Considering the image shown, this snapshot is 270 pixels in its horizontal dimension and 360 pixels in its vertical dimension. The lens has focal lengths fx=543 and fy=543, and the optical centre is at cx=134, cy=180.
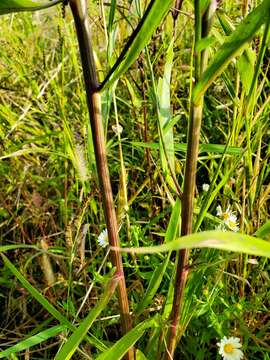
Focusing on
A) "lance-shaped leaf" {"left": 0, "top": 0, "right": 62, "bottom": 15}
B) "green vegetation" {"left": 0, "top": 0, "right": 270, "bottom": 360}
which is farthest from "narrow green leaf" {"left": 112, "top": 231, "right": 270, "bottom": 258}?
"lance-shaped leaf" {"left": 0, "top": 0, "right": 62, "bottom": 15}

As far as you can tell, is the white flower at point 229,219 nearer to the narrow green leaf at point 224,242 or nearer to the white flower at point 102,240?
the white flower at point 102,240

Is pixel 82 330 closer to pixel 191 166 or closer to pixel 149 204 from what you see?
pixel 191 166

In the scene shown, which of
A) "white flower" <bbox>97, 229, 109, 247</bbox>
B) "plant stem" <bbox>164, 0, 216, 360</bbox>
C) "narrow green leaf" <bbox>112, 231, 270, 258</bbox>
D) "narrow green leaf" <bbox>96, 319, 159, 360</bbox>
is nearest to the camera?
"narrow green leaf" <bbox>112, 231, 270, 258</bbox>

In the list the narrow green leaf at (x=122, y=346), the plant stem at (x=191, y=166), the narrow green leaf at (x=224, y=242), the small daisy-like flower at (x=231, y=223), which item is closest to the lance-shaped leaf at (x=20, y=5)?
the plant stem at (x=191, y=166)

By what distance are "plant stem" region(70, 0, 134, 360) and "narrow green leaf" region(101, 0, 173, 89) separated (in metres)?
0.02

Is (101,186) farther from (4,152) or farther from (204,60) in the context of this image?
(4,152)

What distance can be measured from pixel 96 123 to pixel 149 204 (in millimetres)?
604

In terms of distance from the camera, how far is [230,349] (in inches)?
35.9

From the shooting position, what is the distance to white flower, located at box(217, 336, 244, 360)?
2.94 ft

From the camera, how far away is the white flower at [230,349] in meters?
0.90

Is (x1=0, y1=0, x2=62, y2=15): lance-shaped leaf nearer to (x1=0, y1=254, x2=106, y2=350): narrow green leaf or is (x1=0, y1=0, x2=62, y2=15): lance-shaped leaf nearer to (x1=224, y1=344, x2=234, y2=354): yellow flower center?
(x1=0, y1=254, x2=106, y2=350): narrow green leaf

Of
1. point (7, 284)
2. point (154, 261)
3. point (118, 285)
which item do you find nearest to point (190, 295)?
point (118, 285)

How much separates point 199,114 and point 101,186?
6.9 inches

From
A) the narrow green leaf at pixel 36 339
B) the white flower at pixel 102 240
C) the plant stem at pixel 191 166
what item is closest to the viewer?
the plant stem at pixel 191 166
